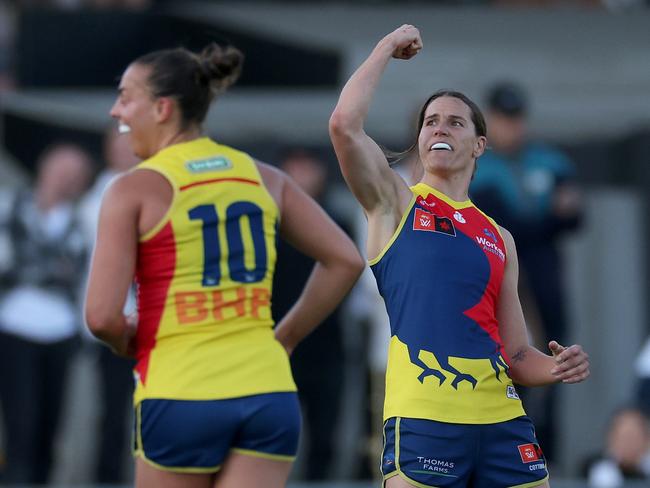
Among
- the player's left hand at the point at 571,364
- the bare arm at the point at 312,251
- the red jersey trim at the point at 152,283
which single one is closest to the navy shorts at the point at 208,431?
the red jersey trim at the point at 152,283

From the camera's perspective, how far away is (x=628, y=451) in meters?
8.59

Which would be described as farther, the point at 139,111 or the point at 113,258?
the point at 139,111

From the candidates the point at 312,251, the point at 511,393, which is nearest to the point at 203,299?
the point at 312,251

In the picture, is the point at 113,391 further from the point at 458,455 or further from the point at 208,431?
the point at 458,455

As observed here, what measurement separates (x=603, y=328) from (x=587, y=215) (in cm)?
87

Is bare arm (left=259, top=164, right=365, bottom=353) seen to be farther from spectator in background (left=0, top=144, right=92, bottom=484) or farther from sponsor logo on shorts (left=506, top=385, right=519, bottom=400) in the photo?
spectator in background (left=0, top=144, right=92, bottom=484)

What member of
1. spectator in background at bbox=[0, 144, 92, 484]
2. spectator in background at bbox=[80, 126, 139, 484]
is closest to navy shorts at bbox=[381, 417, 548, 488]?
spectator in background at bbox=[80, 126, 139, 484]

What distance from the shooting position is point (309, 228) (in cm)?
494

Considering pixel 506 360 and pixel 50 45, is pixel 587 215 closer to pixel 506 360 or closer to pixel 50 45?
pixel 50 45

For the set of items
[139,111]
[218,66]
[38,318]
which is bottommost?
[38,318]

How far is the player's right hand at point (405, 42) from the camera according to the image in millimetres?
4578

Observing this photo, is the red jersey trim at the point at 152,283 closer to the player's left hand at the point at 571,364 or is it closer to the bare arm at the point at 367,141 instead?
the bare arm at the point at 367,141

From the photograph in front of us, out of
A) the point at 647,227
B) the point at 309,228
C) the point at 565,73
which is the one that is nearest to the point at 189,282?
the point at 309,228

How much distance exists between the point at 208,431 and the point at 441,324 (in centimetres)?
83
